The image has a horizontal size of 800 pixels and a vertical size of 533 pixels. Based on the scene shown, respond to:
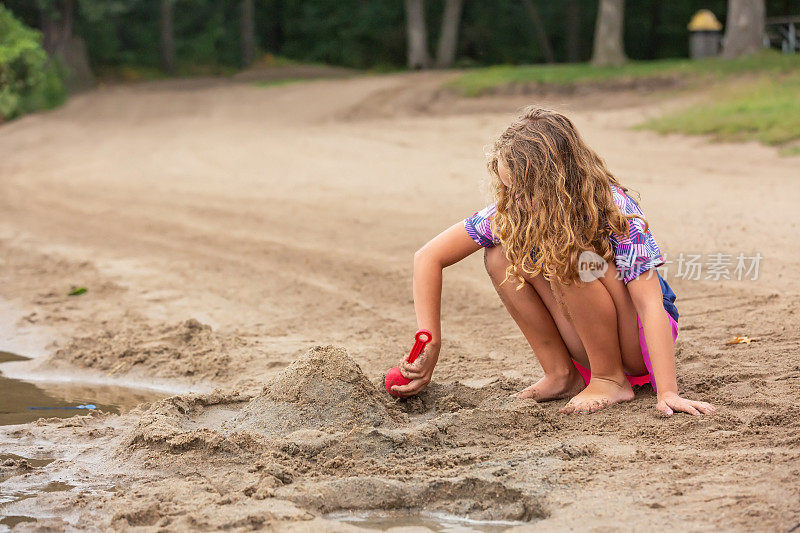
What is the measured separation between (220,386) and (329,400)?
1.19 meters

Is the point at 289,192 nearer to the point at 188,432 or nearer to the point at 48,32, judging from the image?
the point at 188,432

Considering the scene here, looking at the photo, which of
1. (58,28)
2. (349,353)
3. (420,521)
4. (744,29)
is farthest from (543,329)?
(58,28)

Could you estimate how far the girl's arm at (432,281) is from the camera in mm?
3482

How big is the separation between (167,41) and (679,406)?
25.6 metres

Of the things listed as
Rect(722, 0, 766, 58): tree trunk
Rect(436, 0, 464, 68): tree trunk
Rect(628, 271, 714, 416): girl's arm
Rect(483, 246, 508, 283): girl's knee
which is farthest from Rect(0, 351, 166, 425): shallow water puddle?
Rect(436, 0, 464, 68): tree trunk

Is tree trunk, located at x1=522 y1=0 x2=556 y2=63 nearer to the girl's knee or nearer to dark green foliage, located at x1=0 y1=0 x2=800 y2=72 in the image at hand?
dark green foliage, located at x1=0 y1=0 x2=800 y2=72

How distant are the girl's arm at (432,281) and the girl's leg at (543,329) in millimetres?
115

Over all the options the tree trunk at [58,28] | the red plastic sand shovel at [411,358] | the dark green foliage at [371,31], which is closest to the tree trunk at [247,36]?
the dark green foliage at [371,31]

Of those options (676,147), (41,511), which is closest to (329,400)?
(41,511)

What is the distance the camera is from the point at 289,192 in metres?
9.66

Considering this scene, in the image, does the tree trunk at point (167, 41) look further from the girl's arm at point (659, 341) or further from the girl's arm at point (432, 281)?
the girl's arm at point (659, 341)

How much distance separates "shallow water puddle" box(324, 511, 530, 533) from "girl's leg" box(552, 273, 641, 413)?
0.90m

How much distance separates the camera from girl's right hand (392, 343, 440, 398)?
3.48m

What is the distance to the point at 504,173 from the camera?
10.9ft
